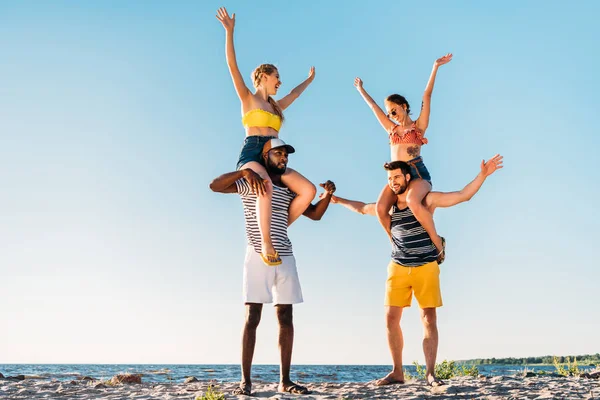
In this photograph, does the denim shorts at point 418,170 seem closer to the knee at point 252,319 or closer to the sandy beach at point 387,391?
the sandy beach at point 387,391

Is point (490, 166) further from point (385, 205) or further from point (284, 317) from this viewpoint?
point (284, 317)

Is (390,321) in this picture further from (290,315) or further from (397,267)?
(290,315)

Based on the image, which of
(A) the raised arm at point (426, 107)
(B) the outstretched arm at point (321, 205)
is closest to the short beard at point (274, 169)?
(B) the outstretched arm at point (321, 205)

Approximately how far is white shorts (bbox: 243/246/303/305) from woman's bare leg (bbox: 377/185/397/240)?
5.04ft

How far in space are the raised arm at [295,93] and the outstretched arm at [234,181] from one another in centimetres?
153

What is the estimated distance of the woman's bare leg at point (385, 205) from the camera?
25.8ft

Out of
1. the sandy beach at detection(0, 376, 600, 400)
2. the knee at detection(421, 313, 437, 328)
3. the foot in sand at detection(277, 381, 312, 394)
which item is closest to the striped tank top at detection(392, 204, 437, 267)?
the knee at detection(421, 313, 437, 328)

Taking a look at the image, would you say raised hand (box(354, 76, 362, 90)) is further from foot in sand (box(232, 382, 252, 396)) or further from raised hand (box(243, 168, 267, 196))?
foot in sand (box(232, 382, 252, 396))

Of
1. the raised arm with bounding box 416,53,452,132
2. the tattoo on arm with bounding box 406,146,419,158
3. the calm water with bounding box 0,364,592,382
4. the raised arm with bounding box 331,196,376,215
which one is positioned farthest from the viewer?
the calm water with bounding box 0,364,592,382

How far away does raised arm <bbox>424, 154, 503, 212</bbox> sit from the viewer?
25.1 feet

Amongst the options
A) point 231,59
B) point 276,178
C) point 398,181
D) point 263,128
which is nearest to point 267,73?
point 231,59

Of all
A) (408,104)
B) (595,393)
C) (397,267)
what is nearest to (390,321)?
(397,267)

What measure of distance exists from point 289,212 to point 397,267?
4.97ft

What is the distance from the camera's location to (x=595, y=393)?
6.68 metres
